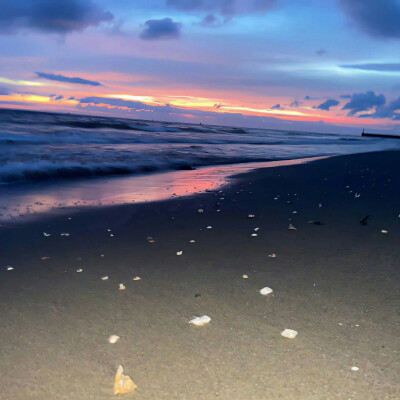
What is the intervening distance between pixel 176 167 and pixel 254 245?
361 inches

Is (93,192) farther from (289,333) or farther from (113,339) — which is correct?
(289,333)

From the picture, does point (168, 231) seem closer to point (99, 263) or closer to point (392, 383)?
point (99, 263)

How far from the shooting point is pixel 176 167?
12680mm

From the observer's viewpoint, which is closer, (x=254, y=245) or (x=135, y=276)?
(x=135, y=276)

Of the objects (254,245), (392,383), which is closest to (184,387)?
(392,383)

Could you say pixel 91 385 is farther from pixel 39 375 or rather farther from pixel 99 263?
pixel 99 263

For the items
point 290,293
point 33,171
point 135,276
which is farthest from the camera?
point 33,171

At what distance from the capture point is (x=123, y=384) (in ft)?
5.52

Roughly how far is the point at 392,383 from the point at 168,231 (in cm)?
306

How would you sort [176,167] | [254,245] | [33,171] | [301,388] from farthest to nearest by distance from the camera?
[176,167] → [33,171] → [254,245] → [301,388]

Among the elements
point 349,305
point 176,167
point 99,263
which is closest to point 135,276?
point 99,263

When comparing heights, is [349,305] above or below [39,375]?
above

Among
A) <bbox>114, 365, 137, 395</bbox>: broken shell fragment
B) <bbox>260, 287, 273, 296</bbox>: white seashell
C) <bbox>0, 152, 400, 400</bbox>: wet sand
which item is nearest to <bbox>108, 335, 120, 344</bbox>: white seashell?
<bbox>0, 152, 400, 400</bbox>: wet sand

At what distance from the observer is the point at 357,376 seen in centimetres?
172
